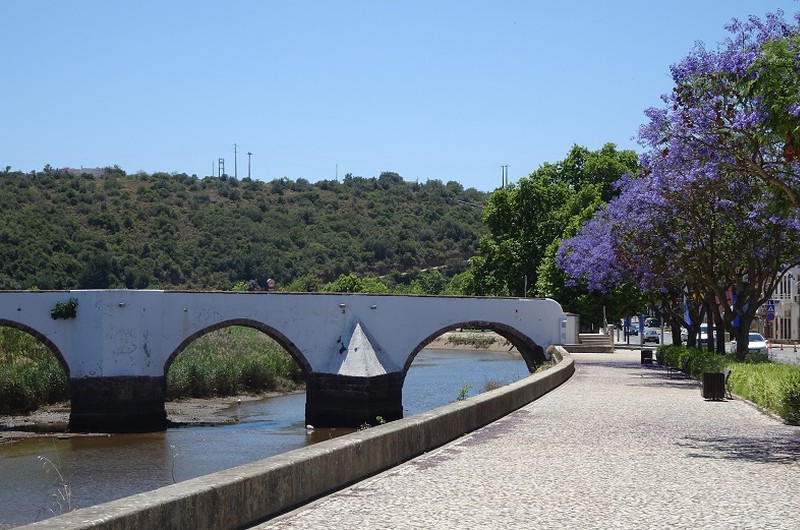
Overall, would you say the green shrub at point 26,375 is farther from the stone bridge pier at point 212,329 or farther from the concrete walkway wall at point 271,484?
the concrete walkway wall at point 271,484

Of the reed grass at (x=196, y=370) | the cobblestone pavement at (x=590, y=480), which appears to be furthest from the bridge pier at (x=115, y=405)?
the cobblestone pavement at (x=590, y=480)

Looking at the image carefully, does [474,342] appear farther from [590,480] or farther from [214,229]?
[590,480]

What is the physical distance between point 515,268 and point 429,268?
47.3m

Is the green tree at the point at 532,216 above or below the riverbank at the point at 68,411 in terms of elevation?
above

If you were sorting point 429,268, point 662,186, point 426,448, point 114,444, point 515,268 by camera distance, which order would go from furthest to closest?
point 429,268 < point 515,268 < point 114,444 < point 662,186 < point 426,448

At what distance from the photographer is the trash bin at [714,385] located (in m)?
22.2

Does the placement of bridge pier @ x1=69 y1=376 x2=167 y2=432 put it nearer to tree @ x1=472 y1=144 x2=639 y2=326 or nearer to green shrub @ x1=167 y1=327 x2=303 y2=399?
green shrub @ x1=167 y1=327 x2=303 y2=399

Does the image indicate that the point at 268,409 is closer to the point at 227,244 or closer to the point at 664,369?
the point at 664,369

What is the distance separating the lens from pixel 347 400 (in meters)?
36.6

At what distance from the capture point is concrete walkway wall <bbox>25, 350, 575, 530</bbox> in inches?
250

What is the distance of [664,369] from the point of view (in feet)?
122

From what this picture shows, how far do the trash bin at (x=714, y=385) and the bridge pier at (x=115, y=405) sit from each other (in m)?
18.6

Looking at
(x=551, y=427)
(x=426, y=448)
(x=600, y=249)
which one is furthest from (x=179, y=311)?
(x=426, y=448)

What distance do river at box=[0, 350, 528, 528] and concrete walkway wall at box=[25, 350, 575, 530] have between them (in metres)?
8.53
